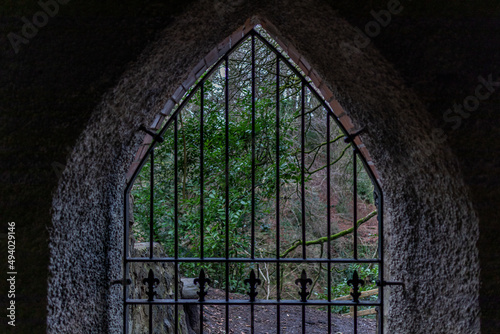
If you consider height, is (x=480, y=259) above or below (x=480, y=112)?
below

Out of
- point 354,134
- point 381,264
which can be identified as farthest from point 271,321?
point 354,134

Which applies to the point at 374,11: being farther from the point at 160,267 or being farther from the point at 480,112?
the point at 160,267

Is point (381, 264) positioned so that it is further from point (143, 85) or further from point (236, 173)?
point (236, 173)

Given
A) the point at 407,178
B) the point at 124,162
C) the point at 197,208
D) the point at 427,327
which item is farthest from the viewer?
the point at 197,208

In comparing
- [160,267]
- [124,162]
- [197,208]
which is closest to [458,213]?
[124,162]

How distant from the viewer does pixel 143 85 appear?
1.30m

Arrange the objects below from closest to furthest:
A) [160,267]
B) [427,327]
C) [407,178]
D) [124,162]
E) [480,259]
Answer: [480,259] → [427,327] → [407,178] → [124,162] → [160,267]

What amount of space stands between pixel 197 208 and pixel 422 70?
10.1 ft

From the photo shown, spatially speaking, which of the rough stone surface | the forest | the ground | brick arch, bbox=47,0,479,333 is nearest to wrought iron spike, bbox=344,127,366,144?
brick arch, bbox=47,0,479,333

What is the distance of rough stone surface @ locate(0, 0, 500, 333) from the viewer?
1.09m

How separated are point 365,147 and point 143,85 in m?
0.97

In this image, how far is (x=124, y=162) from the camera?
5.03 ft

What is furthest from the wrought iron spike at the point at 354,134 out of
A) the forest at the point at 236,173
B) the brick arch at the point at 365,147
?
the forest at the point at 236,173

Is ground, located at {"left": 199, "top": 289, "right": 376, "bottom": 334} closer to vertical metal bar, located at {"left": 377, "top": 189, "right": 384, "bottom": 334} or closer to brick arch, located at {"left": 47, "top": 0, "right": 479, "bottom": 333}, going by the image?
vertical metal bar, located at {"left": 377, "top": 189, "right": 384, "bottom": 334}
